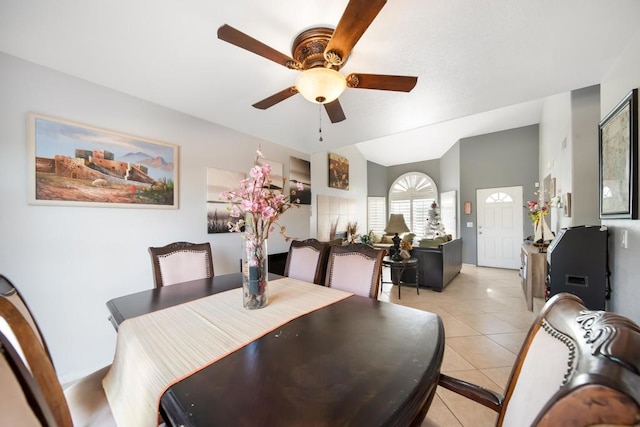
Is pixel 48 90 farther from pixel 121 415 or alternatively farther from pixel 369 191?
pixel 369 191

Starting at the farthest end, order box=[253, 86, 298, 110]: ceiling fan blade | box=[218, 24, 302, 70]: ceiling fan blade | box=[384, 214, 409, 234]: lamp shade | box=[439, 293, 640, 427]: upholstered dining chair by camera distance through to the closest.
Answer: box=[384, 214, 409, 234]: lamp shade < box=[253, 86, 298, 110]: ceiling fan blade < box=[218, 24, 302, 70]: ceiling fan blade < box=[439, 293, 640, 427]: upholstered dining chair

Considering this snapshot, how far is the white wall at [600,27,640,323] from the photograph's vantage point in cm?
153

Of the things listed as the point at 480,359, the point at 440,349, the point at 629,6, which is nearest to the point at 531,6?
the point at 629,6

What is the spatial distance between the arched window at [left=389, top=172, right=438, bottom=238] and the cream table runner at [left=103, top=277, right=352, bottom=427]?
6936 millimetres

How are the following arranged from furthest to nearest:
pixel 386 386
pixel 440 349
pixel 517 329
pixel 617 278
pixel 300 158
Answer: pixel 300 158 → pixel 517 329 → pixel 617 278 → pixel 440 349 → pixel 386 386

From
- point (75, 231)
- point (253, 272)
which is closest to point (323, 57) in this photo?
point (253, 272)

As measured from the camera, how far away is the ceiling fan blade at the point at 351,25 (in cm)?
102

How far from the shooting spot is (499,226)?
577 centimetres

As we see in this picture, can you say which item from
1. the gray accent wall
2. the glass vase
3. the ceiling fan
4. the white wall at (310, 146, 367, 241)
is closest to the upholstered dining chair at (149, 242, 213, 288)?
the glass vase

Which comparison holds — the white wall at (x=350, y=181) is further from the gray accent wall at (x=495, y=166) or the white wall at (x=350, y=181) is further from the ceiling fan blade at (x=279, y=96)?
the ceiling fan blade at (x=279, y=96)

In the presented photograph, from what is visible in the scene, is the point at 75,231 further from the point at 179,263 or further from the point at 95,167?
the point at 179,263

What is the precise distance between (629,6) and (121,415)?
317 centimetres

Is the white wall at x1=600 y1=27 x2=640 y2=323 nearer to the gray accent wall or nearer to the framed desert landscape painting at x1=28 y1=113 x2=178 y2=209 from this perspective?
the framed desert landscape painting at x1=28 y1=113 x2=178 y2=209

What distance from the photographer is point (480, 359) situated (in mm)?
2109
